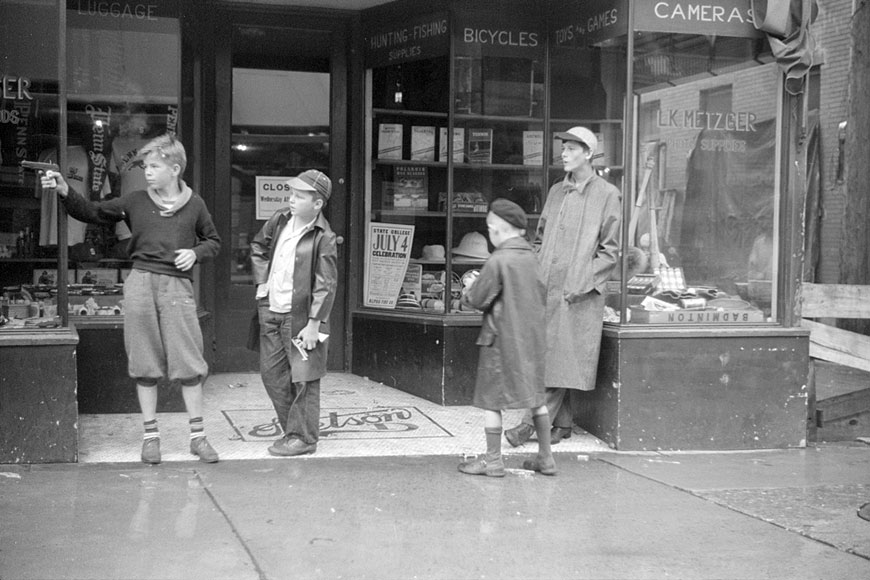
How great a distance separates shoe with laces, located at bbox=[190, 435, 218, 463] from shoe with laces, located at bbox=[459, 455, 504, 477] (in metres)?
1.49

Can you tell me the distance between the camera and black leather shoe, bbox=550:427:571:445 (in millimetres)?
7074

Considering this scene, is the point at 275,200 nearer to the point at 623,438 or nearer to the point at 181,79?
the point at 181,79

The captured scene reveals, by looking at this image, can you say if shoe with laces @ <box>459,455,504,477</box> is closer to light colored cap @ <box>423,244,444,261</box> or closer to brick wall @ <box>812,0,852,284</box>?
light colored cap @ <box>423,244,444,261</box>

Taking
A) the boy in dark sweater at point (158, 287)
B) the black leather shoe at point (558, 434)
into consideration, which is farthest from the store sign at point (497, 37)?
the black leather shoe at point (558, 434)

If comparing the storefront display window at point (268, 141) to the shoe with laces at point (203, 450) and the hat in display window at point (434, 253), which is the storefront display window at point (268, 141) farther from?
the shoe with laces at point (203, 450)

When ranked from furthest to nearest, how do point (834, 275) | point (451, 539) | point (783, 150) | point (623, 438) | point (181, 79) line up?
point (834, 275), point (181, 79), point (783, 150), point (623, 438), point (451, 539)

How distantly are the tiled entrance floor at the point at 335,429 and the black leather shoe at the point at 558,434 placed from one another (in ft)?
0.13

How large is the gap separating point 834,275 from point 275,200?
27.8ft

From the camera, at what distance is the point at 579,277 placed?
6832mm

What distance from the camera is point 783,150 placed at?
24.3ft

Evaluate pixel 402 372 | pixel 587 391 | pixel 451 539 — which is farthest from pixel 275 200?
pixel 451 539

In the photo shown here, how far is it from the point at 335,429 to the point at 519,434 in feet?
4.28

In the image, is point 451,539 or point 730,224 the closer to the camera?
point 451,539

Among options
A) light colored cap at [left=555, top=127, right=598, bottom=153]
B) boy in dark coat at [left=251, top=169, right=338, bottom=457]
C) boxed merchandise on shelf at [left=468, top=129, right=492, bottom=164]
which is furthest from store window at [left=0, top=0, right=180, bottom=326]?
light colored cap at [left=555, top=127, right=598, bottom=153]
